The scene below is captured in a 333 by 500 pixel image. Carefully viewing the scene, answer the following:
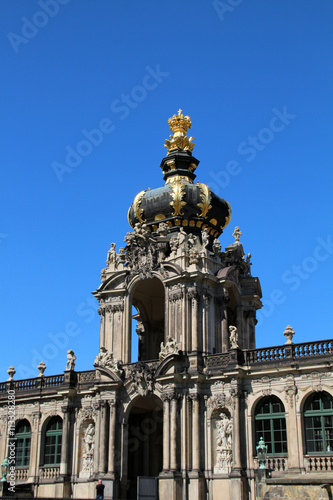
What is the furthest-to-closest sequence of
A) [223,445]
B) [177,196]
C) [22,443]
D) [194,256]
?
[22,443]
[177,196]
[194,256]
[223,445]

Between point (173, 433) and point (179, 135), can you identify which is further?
point (179, 135)

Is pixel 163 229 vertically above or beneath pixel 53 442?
above

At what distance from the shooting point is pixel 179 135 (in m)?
43.7

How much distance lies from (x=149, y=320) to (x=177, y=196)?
8257mm

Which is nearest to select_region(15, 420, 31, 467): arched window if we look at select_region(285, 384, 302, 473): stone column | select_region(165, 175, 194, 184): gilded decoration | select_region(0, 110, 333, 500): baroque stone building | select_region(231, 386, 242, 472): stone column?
select_region(0, 110, 333, 500): baroque stone building

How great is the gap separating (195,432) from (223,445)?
1512mm

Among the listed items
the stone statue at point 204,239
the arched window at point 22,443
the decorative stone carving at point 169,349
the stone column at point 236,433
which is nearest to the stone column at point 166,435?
the decorative stone carving at point 169,349

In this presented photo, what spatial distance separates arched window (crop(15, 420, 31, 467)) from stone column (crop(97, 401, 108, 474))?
21.6ft

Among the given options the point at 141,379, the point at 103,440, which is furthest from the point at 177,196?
the point at 103,440

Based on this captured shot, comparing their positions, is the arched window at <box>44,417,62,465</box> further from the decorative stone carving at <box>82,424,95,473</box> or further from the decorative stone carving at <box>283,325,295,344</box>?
the decorative stone carving at <box>283,325,295,344</box>

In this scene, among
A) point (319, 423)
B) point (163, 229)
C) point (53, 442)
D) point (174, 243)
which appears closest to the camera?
point (319, 423)

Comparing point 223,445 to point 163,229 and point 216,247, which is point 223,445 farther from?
point 163,229

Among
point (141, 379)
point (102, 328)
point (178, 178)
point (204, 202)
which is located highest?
point (178, 178)

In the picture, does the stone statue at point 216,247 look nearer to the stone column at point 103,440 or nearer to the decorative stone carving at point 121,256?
the decorative stone carving at point 121,256
